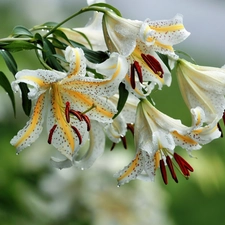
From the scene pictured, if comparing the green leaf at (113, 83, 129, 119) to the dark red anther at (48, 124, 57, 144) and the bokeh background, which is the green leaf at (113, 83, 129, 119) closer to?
the dark red anther at (48, 124, 57, 144)

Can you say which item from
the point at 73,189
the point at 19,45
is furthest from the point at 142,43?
the point at 73,189

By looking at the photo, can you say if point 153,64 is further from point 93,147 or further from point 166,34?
point 93,147

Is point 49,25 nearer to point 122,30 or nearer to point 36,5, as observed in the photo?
point 122,30

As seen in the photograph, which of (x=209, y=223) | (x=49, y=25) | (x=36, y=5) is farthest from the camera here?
(x=36, y=5)

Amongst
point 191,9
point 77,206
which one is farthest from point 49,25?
point 191,9

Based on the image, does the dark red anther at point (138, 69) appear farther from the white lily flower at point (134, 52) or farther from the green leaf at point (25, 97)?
the green leaf at point (25, 97)

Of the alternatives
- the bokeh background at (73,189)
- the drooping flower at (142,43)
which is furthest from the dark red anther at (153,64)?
the bokeh background at (73,189)
